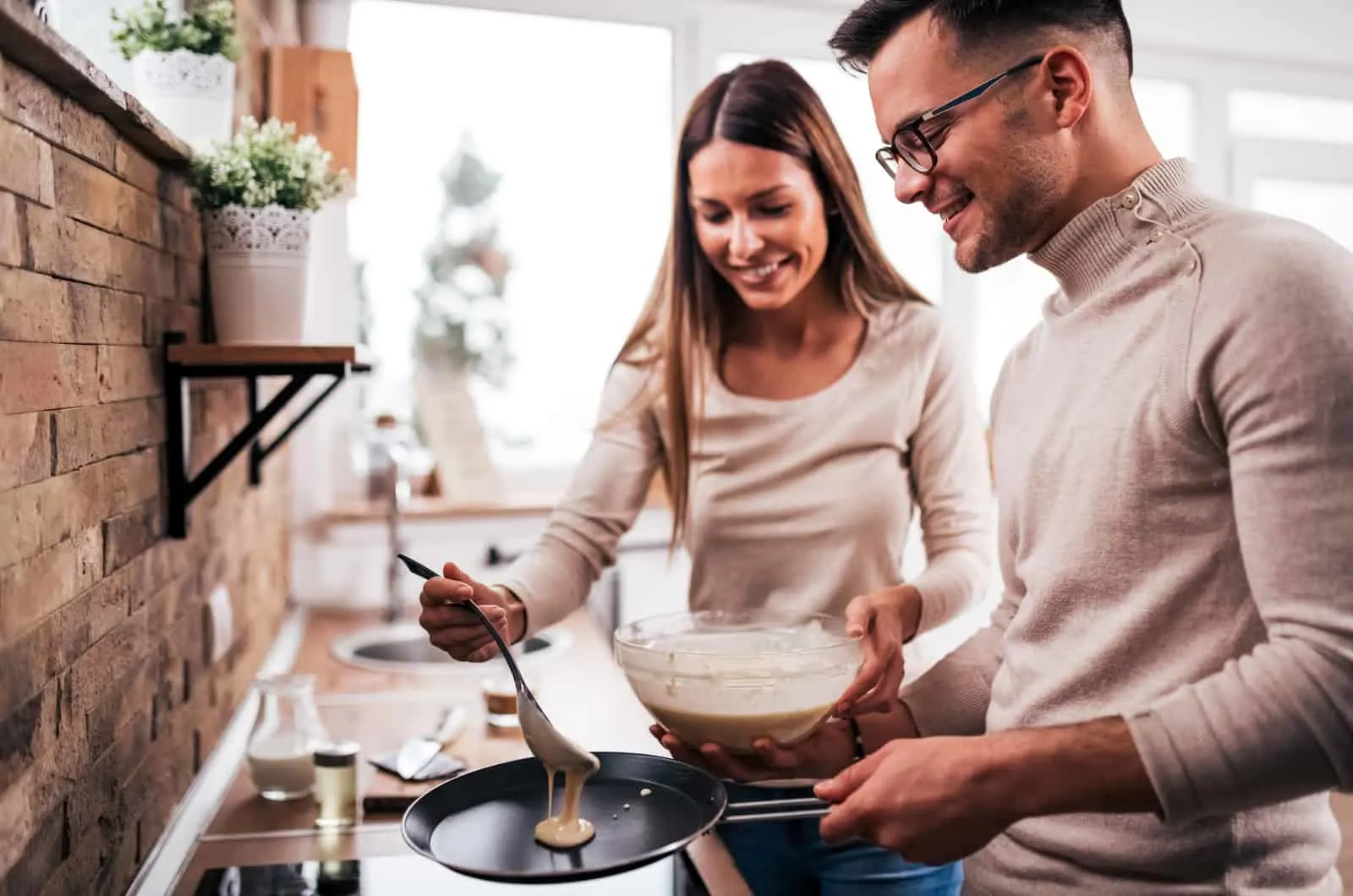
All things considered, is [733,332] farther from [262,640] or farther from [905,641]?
[262,640]

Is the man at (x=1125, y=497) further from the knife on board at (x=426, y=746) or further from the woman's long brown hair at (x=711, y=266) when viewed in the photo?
the knife on board at (x=426, y=746)

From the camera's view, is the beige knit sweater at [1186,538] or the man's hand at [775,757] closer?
the beige knit sweater at [1186,538]

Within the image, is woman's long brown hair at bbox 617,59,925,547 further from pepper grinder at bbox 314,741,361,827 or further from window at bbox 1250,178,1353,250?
window at bbox 1250,178,1353,250

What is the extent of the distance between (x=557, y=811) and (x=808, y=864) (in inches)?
23.3

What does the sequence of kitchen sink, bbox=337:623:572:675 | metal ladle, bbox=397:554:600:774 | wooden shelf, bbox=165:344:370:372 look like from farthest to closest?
kitchen sink, bbox=337:623:572:675 → wooden shelf, bbox=165:344:370:372 → metal ladle, bbox=397:554:600:774

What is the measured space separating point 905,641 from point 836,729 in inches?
7.5

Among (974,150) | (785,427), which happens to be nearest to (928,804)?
(974,150)

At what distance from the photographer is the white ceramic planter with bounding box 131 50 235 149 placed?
1.44m

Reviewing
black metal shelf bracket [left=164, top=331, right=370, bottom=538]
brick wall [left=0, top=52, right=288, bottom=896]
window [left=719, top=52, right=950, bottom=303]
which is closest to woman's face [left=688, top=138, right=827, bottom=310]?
black metal shelf bracket [left=164, top=331, right=370, bottom=538]

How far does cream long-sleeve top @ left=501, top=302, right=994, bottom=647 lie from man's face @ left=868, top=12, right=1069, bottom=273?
20.1 inches

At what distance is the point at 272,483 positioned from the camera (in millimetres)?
2520

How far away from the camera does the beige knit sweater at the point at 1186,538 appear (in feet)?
2.78

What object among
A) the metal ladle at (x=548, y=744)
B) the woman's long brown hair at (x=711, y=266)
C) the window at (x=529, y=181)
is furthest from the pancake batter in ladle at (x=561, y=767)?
the window at (x=529, y=181)

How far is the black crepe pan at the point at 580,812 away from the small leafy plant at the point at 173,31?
961 mm
